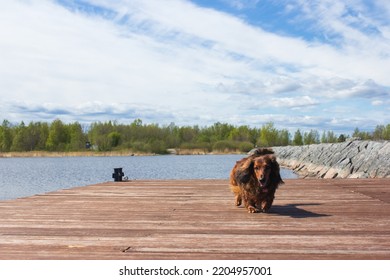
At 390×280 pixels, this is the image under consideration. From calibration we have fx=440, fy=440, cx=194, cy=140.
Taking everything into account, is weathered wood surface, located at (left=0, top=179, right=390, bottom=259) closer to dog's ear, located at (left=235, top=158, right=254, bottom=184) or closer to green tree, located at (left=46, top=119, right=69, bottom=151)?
dog's ear, located at (left=235, top=158, right=254, bottom=184)

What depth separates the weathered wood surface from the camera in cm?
254

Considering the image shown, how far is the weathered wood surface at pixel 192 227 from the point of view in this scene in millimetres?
2535

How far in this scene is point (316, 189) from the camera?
20.4 feet

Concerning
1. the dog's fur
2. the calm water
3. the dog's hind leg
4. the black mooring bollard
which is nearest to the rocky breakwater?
the calm water

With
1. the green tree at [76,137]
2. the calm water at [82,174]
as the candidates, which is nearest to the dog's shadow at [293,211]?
the calm water at [82,174]

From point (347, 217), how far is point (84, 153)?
45.3 meters

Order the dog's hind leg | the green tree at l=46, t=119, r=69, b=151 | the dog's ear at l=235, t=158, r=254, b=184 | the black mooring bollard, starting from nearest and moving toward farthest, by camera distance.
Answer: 1. the dog's ear at l=235, t=158, r=254, b=184
2. the dog's hind leg
3. the black mooring bollard
4. the green tree at l=46, t=119, r=69, b=151

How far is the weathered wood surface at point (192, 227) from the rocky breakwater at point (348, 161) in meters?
8.61

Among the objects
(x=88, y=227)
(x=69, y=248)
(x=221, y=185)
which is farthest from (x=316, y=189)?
(x=69, y=248)

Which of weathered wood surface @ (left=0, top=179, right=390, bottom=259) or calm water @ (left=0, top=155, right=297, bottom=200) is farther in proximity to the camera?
calm water @ (left=0, top=155, right=297, bottom=200)

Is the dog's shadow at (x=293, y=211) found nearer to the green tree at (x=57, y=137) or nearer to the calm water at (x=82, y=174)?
the calm water at (x=82, y=174)

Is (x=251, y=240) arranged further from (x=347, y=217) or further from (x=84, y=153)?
(x=84, y=153)

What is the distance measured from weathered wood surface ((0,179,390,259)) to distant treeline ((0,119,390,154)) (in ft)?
137

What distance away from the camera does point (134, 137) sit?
53500mm
